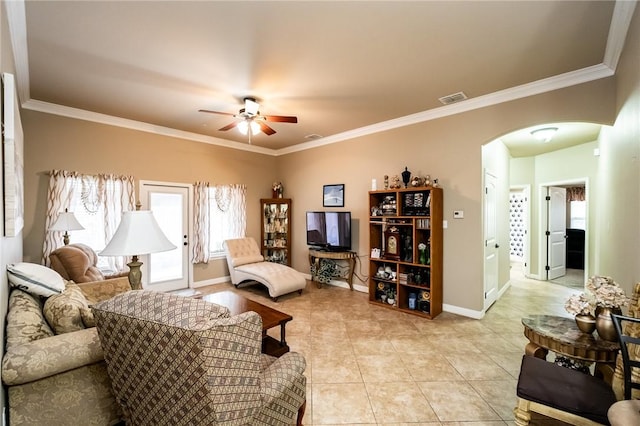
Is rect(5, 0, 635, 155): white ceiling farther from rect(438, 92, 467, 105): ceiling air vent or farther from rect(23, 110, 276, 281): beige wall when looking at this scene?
rect(23, 110, 276, 281): beige wall

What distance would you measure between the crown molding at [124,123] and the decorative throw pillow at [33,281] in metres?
2.93

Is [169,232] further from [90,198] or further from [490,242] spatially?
[490,242]

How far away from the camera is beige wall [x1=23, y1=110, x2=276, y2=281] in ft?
11.8

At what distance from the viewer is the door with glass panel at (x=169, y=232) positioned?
15.0 feet

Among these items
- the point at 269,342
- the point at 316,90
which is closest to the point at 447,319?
the point at 269,342

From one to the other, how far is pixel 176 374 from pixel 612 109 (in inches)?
166

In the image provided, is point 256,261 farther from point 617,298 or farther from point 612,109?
point 612,109

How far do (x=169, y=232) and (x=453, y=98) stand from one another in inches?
195

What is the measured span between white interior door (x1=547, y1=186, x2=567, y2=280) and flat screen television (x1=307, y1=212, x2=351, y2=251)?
4621 mm

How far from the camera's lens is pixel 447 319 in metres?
3.60

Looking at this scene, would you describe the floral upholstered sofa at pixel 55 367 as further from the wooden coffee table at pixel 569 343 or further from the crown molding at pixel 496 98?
the crown molding at pixel 496 98

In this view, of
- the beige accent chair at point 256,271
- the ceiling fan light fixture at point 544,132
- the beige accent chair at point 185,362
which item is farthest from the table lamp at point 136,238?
the ceiling fan light fixture at point 544,132

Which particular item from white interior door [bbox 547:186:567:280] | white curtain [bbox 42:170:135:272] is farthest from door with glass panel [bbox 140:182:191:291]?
white interior door [bbox 547:186:567:280]

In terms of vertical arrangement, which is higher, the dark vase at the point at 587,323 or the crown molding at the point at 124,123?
the crown molding at the point at 124,123
